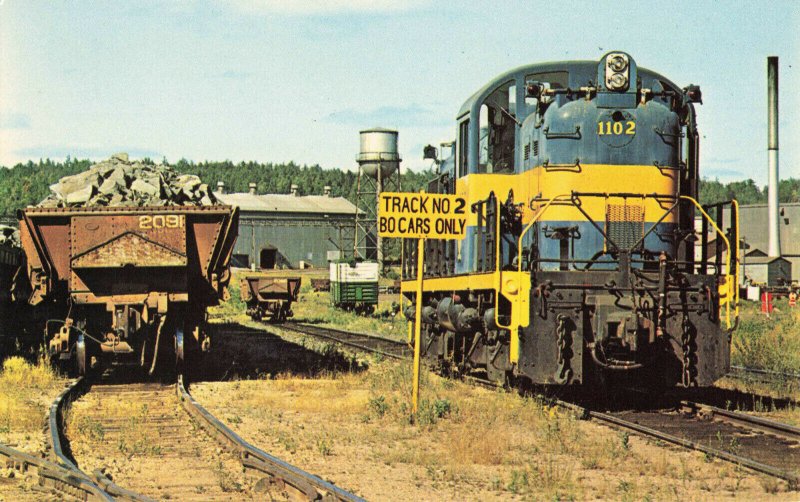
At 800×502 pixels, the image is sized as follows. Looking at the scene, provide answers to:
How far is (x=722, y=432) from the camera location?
Result: 36.9 ft

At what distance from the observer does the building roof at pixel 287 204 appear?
98.8m

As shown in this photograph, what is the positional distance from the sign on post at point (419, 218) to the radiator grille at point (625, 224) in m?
1.91

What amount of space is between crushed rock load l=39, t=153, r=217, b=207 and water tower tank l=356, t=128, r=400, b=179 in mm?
40942

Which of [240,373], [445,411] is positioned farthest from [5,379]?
[445,411]

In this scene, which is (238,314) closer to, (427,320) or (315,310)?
(315,310)

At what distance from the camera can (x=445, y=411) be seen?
Answer: 499 inches

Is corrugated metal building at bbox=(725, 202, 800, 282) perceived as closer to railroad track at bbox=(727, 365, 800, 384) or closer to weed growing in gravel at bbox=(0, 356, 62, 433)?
railroad track at bbox=(727, 365, 800, 384)

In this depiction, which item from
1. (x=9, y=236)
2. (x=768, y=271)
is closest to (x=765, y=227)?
(x=768, y=271)

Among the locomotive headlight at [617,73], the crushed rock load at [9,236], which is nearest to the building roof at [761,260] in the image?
the crushed rock load at [9,236]

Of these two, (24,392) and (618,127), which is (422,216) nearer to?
(618,127)

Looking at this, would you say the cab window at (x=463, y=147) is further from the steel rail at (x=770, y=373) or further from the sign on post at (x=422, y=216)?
the steel rail at (x=770, y=373)

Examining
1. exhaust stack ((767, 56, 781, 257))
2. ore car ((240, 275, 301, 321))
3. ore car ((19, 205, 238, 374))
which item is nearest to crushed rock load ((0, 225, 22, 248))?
ore car ((19, 205, 238, 374))

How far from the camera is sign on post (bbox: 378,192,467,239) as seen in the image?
12688 millimetres

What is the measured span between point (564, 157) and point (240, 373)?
850 centimetres
